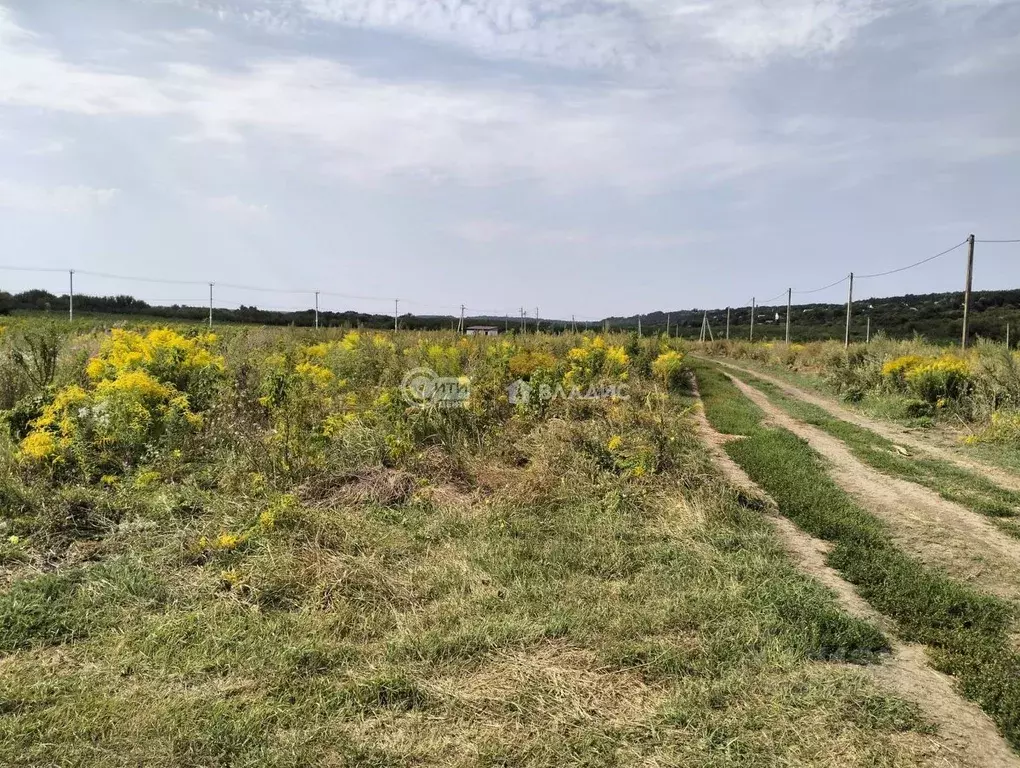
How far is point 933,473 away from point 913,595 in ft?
13.0

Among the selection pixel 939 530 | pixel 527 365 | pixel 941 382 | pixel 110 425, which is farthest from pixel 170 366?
pixel 941 382

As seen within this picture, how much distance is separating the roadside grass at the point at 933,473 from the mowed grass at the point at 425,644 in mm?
2438

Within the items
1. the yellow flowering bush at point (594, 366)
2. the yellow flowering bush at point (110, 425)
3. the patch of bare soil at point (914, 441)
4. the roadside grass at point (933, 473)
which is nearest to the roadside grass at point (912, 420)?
the patch of bare soil at point (914, 441)

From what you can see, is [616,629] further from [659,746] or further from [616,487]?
[616,487]

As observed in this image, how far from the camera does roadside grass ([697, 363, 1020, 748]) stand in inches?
116

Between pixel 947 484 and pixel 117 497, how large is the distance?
291 inches

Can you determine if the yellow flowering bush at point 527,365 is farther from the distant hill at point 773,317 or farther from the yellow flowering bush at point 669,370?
the distant hill at point 773,317

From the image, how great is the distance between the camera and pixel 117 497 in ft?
15.5

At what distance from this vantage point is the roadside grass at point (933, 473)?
5832 mm

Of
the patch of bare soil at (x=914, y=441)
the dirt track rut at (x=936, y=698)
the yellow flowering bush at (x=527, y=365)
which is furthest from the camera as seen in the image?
the yellow flowering bush at (x=527, y=365)

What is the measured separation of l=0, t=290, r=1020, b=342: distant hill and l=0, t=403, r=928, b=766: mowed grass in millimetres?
15322

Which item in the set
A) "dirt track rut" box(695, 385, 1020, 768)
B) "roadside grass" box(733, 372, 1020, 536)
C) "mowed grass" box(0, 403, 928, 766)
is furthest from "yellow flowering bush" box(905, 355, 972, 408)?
"dirt track rut" box(695, 385, 1020, 768)

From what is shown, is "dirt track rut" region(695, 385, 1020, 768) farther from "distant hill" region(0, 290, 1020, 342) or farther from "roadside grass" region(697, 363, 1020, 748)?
"distant hill" region(0, 290, 1020, 342)

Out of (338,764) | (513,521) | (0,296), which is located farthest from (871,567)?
(0,296)
